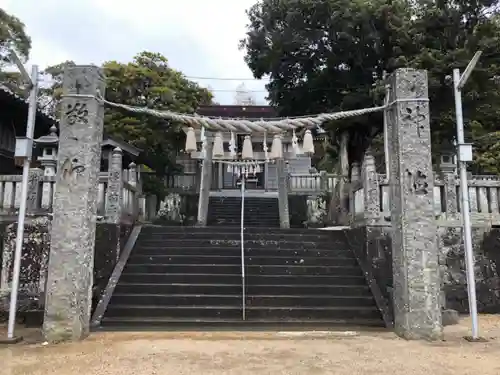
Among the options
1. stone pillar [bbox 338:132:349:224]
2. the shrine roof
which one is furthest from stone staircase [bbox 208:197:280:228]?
the shrine roof

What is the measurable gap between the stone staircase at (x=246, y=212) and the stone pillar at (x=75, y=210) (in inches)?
408

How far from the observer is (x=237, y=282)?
8.36m

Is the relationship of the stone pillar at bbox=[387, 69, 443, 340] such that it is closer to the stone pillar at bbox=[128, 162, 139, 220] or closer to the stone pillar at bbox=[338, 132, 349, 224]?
the stone pillar at bbox=[338, 132, 349, 224]

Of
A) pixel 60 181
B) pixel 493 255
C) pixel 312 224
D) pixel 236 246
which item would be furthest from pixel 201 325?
pixel 312 224

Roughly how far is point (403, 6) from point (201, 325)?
13.8 metres

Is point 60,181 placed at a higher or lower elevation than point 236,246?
higher

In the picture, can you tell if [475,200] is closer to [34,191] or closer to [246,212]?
[34,191]

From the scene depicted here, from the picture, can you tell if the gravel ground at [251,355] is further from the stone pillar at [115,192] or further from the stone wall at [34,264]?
the stone pillar at [115,192]

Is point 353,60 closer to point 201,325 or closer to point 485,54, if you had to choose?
point 485,54

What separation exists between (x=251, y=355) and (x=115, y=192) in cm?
531

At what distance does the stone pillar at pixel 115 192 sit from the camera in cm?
905

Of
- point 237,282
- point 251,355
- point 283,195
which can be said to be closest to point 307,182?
point 283,195

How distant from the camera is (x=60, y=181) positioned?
6.52 metres

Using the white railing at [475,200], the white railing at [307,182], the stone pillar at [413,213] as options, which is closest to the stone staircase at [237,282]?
the stone pillar at [413,213]
